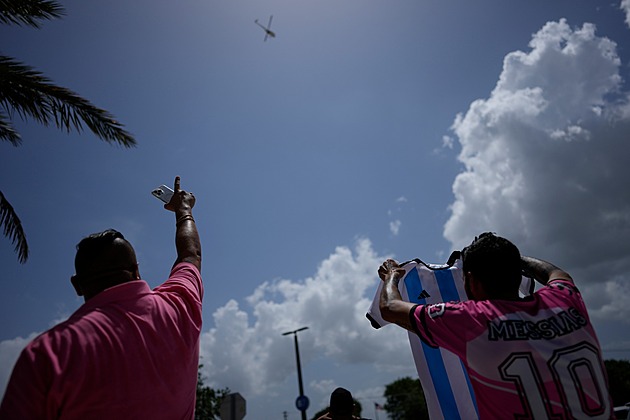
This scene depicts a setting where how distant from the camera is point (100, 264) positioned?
1765mm

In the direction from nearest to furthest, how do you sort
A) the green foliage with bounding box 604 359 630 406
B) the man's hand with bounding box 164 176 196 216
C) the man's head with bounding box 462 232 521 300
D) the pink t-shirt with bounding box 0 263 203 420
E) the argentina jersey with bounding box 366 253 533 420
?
the pink t-shirt with bounding box 0 263 203 420 < the man's head with bounding box 462 232 521 300 < the man's hand with bounding box 164 176 196 216 < the argentina jersey with bounding box 366 253 533 420 < the green foliage with bounding box 604 359 630 406

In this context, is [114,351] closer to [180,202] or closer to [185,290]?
[185,290]

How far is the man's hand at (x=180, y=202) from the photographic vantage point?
2.63 m

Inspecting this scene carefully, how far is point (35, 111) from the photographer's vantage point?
6602 millimetres

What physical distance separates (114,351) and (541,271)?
93.0 inches

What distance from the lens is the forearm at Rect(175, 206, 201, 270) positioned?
7.41ft

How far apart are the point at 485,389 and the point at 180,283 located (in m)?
1.47

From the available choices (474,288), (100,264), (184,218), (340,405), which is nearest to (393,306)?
(474,288)

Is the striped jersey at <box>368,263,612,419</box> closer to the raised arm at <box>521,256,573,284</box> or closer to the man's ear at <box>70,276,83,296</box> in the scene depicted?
the raised arm at <box>521,256,573,284</box>

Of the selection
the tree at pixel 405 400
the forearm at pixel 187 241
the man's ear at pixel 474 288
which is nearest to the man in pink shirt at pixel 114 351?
the forearm at pixel 187 241

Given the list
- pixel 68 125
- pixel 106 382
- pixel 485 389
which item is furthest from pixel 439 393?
pixel 68 125

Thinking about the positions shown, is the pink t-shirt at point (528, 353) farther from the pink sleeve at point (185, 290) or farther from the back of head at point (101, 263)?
the back of head at point (101, 263)

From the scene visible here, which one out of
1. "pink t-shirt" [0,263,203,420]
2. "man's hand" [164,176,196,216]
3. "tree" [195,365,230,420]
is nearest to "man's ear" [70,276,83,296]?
"pink t-shirt" [0,263,203,420]

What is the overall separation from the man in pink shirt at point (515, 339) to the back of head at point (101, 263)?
1.34 metres
